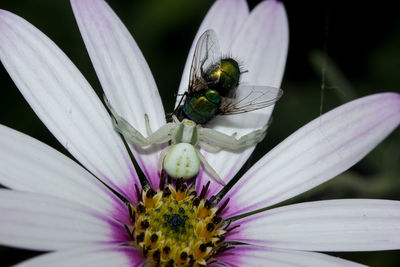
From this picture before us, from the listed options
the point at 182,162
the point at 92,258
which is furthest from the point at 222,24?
the point at 92,258

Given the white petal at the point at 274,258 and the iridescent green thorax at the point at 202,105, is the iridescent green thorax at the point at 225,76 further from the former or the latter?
the white petal at the point at 274,258

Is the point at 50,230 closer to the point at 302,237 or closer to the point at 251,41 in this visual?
the point at 302,237

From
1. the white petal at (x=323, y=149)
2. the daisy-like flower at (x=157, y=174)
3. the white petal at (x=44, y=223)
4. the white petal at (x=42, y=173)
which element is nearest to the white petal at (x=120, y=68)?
the daisy-like flower at (x=157, y=174)

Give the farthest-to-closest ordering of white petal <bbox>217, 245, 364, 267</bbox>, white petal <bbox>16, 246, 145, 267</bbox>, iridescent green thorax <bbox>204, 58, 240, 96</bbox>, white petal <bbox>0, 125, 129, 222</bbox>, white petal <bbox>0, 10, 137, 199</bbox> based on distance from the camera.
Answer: iridescent green thorax <bbox>204, 58, 240, 96</bbox>
white petal <bbox>0, 10, 137, 199</bbox>
white petal <bbox>217, 245, 364, 267</bbox>
white petal <bbox>0, 125, 129, 222</bbox>
white petal <bbox>16, 246, 145, 267</bbox>

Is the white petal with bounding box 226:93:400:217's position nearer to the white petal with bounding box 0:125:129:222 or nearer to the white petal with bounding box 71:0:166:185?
the white petal with bounding box 71:0:166:185

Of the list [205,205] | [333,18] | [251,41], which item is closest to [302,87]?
[333,18]

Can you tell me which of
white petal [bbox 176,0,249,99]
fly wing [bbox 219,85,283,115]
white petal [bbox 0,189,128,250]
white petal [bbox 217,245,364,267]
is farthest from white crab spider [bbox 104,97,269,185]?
white petal [bbox 0,189,128,250]
